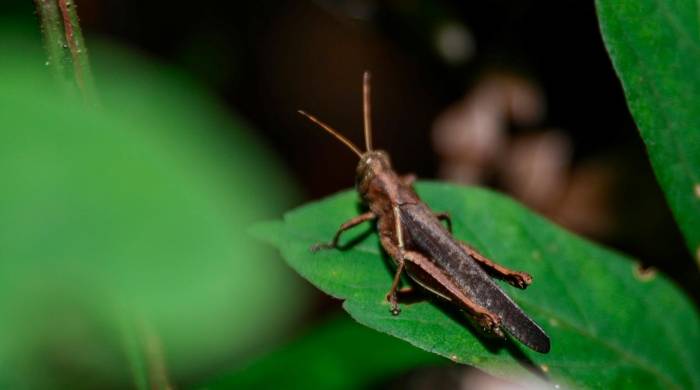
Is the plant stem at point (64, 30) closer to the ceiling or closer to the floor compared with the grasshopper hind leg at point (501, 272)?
closer to the ceiling

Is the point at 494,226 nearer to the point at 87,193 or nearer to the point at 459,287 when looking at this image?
the point at 459,287

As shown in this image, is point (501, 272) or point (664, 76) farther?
point (501, 272)

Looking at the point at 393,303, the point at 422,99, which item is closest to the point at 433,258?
the point at 393,303

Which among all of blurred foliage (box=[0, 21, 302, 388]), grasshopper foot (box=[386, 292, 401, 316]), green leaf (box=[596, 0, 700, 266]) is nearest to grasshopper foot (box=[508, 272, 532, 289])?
grasshopper foot (box=[386, 292, 401, 316])

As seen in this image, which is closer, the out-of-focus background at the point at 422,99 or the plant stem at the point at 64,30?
the plant stem at the point at 64,30

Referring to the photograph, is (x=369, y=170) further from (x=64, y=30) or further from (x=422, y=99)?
(x=422, y=99)

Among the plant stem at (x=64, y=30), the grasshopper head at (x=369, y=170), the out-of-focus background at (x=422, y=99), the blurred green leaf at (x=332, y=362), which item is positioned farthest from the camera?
the out-of-focus background at (x=422, y=99)

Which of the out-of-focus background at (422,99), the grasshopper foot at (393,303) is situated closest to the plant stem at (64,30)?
the out-of-focus background at (422,99)

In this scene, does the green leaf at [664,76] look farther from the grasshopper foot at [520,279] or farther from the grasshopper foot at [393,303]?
the grasshopper foot at [393,303]
